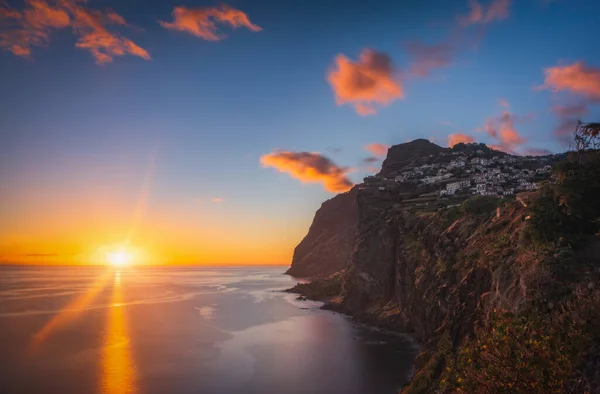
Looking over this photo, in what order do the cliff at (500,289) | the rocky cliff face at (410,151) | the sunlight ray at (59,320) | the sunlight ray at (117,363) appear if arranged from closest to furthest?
the cliff at (500,289) → the sunlight ray at (117,363) → the sunlight ray at (59,320) → the rocky cliff face at (410,151)

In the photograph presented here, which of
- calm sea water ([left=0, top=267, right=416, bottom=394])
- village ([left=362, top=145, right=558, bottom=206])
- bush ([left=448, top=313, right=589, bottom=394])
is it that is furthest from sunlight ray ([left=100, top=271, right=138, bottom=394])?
village ([left=362, top=145, right=558, bottom=206])

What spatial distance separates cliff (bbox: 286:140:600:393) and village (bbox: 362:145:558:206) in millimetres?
19256

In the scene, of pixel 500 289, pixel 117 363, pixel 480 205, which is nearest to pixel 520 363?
pixel 500 289

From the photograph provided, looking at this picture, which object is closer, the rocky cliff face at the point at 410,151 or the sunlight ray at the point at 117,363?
the sunlight ray at the point at 117,363

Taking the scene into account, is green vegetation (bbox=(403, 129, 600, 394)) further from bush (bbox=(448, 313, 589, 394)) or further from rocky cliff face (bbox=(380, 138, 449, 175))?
rocky cliff face (bbox=(380, 138, 449, 175))

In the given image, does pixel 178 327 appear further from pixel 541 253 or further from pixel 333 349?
pixel 541 253

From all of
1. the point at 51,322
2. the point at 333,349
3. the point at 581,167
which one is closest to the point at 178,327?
the point at 51,322

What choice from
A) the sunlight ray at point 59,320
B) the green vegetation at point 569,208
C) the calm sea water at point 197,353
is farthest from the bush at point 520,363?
the sunlight ray at point 59,320

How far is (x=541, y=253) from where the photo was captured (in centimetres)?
2733

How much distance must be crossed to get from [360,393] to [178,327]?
5191 centimetres

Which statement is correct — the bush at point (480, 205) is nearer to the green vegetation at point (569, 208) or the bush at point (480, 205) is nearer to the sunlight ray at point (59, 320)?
the green vegetation at point (569, 208)

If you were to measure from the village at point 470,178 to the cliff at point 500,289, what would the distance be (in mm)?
19256

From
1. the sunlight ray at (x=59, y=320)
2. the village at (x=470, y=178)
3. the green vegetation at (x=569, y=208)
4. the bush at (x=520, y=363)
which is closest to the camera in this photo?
the bush at (x=520, y=363)

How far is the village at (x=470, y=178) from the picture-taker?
9319 cm
